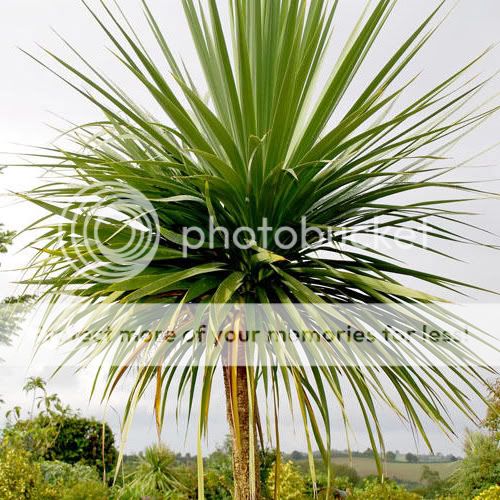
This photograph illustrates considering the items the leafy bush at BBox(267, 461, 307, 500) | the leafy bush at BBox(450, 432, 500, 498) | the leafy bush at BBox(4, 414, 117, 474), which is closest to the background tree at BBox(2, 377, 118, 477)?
the leafy bush at BBox(4, 414, 117, 474)

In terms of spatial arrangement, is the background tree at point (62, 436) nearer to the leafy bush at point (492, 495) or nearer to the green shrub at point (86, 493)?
the green shrub at point (86, 493)

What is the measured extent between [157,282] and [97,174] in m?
0.85

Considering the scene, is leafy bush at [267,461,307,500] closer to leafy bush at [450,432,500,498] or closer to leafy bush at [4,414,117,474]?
leafy bush at [4,414,117,474]

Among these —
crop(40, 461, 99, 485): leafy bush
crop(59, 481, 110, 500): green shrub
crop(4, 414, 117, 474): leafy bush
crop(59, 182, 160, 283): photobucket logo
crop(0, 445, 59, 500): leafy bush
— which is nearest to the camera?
crop(59, 182, 160, 283): photobucket logo

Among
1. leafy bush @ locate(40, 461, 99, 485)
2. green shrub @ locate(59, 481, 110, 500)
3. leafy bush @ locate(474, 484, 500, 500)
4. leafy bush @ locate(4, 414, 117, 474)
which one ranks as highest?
leafy bush @ locate(4, 414, 117, 474)

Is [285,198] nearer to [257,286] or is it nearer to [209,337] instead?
[257,286]

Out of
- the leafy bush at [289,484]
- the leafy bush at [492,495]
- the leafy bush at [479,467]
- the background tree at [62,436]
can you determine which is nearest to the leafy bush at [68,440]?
the background tree at [62,436]

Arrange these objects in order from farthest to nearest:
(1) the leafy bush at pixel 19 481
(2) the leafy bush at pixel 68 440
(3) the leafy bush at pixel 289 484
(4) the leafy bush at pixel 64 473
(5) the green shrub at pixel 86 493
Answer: (2) the leafy bush at pixel 68 440
(4) the leafy bush at pixel 64 473
(3) the leafy bush at pixel 289 484
(5) the green shrub at pixel 86 493
(1) the leafy bush at pixel 19 481

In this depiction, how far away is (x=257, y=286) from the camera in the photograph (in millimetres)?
3609

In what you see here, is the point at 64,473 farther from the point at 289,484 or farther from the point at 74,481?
the point at 289,484

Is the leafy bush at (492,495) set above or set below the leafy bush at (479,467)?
below

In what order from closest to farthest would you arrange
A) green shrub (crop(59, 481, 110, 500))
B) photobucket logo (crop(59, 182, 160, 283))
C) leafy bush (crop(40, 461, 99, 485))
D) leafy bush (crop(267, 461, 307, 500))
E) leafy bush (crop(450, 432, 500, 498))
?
photobucket logo (crop(59, 182, 160, 283)) → green shrub (crop(59, 481, 110, 500)) → leafy bush (crop(267, 461, 307, 500)) → leafy bush (crop(40, 461, 99, 485)) → leafy bush (crop(450, 432, 500, 498))

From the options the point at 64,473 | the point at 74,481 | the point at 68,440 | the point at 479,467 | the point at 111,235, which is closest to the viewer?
the point at 111,235

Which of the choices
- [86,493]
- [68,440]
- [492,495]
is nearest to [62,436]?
[68,440]
